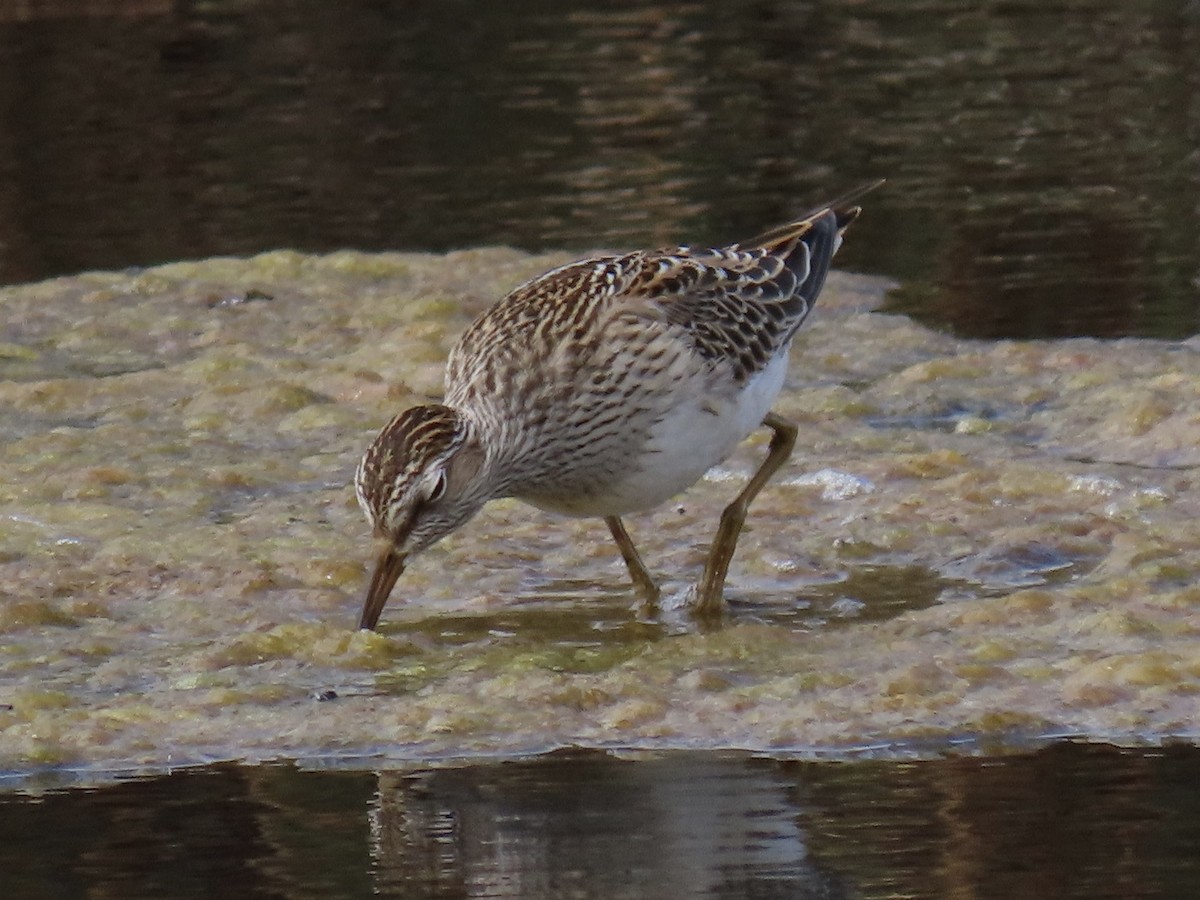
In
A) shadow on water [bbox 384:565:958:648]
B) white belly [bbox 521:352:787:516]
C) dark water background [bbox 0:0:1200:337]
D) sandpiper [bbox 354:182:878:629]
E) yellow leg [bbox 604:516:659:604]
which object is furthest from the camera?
dark water background [bbox 0:0:1200:337]

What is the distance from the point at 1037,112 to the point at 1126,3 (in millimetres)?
2941

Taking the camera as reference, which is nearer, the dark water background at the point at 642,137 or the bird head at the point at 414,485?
the bird head at the point at 414,485

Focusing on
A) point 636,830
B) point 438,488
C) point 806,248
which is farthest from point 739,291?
point 636,830

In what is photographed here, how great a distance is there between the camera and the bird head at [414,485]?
5555mm

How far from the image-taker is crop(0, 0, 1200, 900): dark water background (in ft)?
13.9

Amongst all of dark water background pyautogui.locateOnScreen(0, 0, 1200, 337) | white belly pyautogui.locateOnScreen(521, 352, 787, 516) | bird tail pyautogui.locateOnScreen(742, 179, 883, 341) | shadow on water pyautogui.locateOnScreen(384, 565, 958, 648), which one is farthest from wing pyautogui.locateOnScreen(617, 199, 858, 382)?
dark water background pyautogui.locateOnScreen(0, 0, 1200, 337)

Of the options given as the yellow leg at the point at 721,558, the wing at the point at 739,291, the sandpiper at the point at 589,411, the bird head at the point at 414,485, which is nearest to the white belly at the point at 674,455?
the sandpiper at the point at 589,411

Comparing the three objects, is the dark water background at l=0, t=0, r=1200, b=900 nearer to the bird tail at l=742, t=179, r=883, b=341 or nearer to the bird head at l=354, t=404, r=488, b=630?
the bird head at l=354, t=404, r=488, b=630

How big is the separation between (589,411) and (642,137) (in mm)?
6573

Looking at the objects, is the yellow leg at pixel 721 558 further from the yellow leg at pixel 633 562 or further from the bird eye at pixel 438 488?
the bird eye at pixel 438 488

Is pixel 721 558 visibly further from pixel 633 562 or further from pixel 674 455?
pixel 674 455

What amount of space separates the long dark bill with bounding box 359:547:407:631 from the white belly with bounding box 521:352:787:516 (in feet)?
1.70

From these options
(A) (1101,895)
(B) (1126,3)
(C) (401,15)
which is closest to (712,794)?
(A) (1101,895)

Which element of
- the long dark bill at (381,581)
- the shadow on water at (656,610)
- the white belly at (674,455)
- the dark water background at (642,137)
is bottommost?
the dark water background at (642,137)
